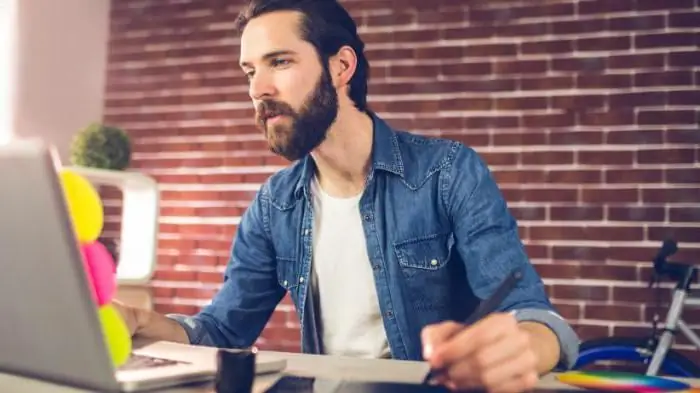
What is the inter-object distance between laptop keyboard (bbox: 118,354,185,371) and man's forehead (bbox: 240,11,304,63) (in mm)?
737

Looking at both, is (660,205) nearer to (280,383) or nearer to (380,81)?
(380,81)

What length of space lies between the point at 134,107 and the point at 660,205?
7.27 feet

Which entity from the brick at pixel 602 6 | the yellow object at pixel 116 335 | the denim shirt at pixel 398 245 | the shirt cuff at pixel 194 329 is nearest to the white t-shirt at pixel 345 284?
the denim shirt at pixel 398 245

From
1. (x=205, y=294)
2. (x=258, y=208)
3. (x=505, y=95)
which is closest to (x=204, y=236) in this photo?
(x=205, y=294)

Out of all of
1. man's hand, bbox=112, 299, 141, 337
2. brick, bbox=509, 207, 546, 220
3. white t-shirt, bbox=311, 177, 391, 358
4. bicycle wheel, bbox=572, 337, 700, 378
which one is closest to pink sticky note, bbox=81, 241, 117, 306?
man's hand, bbox=112, 299, 141, 337

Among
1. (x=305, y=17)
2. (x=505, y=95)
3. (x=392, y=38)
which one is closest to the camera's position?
(x=305, y=17)

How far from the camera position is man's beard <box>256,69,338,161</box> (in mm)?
1415

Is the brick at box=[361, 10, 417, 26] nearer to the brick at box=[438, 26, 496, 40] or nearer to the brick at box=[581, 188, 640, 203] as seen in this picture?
the brick at box=[438, 26, 496, 40]

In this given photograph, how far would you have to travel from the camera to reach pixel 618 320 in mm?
2457

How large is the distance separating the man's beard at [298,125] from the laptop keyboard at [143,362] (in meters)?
0.65

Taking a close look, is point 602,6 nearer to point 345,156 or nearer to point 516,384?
point 345,156

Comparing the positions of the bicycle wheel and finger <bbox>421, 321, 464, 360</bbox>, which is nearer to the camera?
finger <bbox>421, 321, 464, 360</bbox>

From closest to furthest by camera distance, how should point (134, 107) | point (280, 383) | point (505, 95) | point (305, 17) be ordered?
point (280, 383), point (305, 17), point (505, 95), point (134, 107)

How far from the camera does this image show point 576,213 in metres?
2.51
